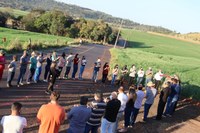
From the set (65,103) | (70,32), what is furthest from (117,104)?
(70,32)

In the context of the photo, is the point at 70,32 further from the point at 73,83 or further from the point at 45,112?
the point at 45,112

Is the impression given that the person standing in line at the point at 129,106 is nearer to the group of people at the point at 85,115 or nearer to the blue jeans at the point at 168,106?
the group of people at the point at 85,115

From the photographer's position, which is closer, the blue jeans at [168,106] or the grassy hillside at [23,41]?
the blue jeans at [168,106]

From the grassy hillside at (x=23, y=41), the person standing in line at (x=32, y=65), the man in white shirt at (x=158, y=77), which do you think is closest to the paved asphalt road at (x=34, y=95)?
the person standing in line at (x=32, y=65)

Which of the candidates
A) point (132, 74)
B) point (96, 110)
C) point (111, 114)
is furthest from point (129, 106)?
point (132, 74)

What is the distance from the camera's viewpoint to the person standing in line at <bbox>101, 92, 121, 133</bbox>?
34.0ft

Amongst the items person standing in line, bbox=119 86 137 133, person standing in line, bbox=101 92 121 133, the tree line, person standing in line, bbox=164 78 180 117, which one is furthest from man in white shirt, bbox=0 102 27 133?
the tree line

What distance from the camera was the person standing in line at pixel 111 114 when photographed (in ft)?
34.0

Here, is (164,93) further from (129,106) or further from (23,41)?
(23,41)

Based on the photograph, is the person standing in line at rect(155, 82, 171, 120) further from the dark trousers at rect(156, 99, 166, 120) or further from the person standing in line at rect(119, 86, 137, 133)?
the person standing in line at rect(119, 86, 137, 133)

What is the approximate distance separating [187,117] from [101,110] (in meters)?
10.8

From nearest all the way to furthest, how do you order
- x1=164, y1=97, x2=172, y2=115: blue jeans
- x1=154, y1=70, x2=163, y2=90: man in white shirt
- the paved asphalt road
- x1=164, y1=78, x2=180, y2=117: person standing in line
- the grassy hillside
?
the paved asphalt road < x1=164, y1=78, x2=180, y2=117: person standing in line < x1=164, y1=97, x2=172, y2=115: blue jeans < x1=154, y1=70, x2=163, y2=90: man in white shirt < the grassy hillside

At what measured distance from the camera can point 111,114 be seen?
10.5 meters

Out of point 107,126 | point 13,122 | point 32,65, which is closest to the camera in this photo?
point 13,122
